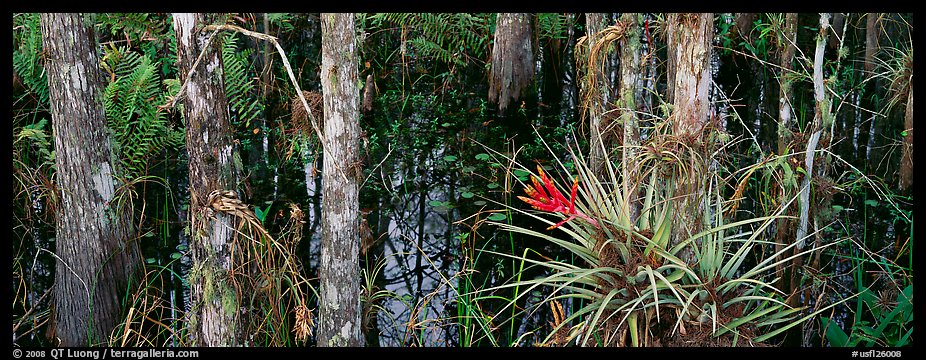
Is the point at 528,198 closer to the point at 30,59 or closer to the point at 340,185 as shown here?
the point at 340,185

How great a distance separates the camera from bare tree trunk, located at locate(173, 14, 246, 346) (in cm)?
396

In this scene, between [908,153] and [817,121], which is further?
[908,153]

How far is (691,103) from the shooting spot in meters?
4.05

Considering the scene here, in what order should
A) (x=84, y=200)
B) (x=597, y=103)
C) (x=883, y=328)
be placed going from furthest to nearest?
(x=597, y=103), (x=84, y=200), (x=883, y=328)

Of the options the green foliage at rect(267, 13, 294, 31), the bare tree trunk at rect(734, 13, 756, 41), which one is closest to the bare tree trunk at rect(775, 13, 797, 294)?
the bare tree trunk at rect(734, 13, 756, 41)

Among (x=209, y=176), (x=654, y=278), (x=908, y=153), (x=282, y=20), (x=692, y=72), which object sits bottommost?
(x=654, y=278)

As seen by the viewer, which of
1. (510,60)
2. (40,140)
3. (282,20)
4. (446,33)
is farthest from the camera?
(446,33)

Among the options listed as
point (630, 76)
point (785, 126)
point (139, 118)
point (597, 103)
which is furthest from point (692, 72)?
point (139, 118)

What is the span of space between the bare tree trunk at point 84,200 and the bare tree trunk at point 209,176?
1158mm

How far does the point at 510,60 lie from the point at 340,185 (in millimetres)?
5382

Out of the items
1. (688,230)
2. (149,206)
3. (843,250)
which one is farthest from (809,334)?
(149,206)

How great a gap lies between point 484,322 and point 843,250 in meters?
2.99

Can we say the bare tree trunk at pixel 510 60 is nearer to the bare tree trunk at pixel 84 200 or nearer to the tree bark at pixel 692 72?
the bare tree trunk at pixel 84 200

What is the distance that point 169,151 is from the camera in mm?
8109
